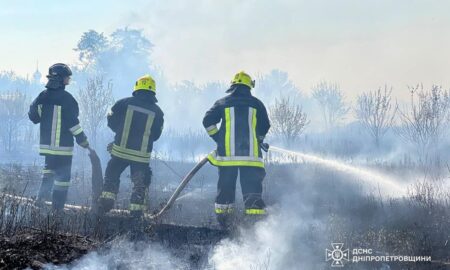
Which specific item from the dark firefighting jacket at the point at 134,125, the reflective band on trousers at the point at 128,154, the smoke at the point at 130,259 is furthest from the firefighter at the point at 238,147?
the smoke at the point at 130,259

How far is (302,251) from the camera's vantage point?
5.09 meters

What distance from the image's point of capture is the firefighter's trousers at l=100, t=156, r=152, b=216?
5.76 meters

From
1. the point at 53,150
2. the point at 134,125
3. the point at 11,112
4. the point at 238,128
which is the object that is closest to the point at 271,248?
the point at 238,128

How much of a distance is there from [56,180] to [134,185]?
1.26 meters

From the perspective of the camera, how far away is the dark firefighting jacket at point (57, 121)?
6.27 meters

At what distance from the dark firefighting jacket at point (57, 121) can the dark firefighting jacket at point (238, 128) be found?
2.15m

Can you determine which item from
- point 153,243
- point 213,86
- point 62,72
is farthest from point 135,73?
point 153,243

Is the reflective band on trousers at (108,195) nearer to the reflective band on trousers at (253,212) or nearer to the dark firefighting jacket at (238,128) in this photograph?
the dark firefighting jacket at (238,128)

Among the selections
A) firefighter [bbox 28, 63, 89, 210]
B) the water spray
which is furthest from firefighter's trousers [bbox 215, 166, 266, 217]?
the water spray

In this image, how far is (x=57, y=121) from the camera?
6336 millimetres

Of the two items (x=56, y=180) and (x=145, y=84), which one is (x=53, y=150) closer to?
(x=56, y=180)

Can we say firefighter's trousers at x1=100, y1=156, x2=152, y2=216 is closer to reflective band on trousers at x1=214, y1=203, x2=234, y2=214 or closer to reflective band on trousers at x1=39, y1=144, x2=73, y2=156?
reflective band on trousers at x1=39, y1=144, x2=73, y2=156

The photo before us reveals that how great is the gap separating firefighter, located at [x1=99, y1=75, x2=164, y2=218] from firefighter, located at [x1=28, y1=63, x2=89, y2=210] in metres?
0.73

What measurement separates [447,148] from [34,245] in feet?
72.6
